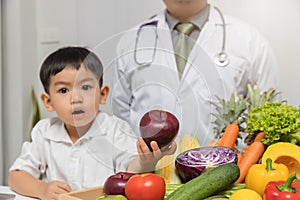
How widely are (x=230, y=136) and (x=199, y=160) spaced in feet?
0.58

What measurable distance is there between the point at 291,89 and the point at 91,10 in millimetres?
1047

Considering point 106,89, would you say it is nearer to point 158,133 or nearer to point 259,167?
point 158,133

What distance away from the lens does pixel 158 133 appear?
1270 millimetres

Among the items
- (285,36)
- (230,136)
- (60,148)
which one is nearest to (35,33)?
(60,148)

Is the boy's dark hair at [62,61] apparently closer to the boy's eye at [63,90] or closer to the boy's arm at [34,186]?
the boy's eye at [63,90]

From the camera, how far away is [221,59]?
230 centimetres

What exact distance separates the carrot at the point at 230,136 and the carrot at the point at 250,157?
5cm

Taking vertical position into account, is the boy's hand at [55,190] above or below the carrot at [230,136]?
below

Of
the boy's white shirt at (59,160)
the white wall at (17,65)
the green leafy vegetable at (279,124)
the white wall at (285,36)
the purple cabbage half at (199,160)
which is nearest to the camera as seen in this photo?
the purple cabbage half at (199,160)

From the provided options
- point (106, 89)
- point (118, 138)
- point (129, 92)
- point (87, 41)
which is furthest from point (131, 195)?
point (87, 41)

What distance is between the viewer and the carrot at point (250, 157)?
135 cm

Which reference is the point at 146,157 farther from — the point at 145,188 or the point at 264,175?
the point at 264,175

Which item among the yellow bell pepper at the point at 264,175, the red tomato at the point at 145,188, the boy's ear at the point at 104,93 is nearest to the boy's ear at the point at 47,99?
the boy's ear at the point at 104,93

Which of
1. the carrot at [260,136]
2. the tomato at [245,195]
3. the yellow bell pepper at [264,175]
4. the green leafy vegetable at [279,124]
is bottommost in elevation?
the tomato at [245,195]
